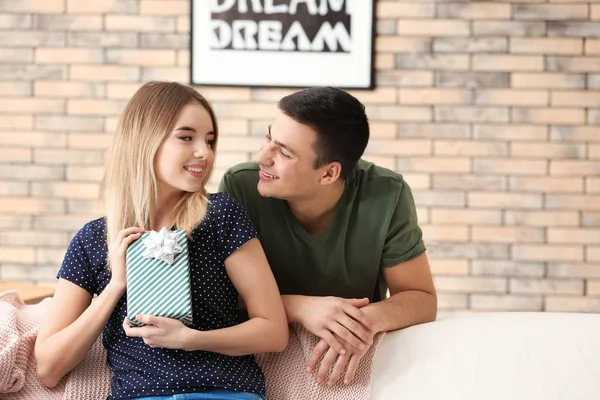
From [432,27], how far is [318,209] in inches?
62.2

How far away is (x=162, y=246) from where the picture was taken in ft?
5.13

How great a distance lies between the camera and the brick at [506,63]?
335 centimetres

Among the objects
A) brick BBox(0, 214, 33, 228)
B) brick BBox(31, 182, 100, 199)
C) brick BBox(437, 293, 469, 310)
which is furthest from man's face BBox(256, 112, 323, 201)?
brick BBox(0, 214, 33, 228)

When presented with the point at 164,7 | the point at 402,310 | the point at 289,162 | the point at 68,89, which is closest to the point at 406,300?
the point at 402,310

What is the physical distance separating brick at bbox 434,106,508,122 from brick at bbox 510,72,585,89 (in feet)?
0.46

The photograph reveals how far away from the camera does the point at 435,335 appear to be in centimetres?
174

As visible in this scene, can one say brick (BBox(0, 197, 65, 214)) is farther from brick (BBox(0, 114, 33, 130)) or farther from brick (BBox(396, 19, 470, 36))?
brick (BBox(396, 19, 470, 36))

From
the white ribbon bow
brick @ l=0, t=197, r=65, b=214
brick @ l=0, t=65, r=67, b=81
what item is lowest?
brick @ l=0, t=197, r=65, b=214

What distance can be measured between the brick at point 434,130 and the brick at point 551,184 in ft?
1.02

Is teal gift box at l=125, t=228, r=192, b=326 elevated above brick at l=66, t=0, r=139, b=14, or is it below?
below

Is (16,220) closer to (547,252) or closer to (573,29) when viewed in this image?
(547,252)

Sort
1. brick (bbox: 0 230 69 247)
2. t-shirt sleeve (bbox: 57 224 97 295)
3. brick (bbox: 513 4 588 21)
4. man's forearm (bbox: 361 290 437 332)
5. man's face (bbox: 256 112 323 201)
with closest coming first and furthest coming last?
t-shirt sleeve (bbox: 57 224 97 295) < man's forearm (bbox: 361 290 437 332) < man's face (bbox: 256 112 323 201) < brick (bbox: 513 4 588 21) < brick (bbox: 0 230 69 247)

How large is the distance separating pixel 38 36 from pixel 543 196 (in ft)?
7.98

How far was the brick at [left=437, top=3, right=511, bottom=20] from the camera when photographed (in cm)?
333
